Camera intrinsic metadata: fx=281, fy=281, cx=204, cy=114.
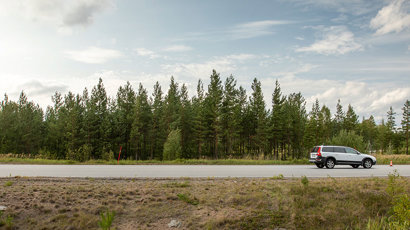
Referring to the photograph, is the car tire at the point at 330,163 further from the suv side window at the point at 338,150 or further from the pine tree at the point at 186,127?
the pine tree at the point at 186,127

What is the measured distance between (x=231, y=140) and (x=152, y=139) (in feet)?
56.6

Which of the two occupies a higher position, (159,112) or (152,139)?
(159,112)

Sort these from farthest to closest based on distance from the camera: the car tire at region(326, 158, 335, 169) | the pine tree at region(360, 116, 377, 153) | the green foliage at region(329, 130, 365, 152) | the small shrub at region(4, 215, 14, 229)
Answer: the pine tree at region(360, 116, 377, 153) → the green foliage at region(329, 130, 365, 152) → the car tire at region(326, 158, 335, 169) → the small shrub at region(4, 215, 14, 229)

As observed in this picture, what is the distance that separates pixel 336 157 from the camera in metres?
21.0

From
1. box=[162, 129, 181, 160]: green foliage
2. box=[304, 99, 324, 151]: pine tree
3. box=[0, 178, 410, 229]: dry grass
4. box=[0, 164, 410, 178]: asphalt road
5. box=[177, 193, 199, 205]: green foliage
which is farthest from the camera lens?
box=[304, 99, 324, 151]: pine tree

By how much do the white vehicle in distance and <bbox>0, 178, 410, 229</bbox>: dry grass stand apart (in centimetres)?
1080

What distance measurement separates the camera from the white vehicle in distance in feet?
68.0

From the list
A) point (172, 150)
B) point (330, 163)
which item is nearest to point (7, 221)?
point (330, 163)

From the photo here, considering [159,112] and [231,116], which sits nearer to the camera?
[231,116]

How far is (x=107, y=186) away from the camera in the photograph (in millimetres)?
9977

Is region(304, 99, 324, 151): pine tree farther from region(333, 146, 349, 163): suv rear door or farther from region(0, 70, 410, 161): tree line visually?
region(333, 146, 349, 163): suv rear door

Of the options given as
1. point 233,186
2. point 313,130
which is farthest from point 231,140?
point 233,186

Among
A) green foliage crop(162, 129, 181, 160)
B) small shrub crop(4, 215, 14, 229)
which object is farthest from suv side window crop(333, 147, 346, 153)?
small shrub crop(4, 215, 14, 229)

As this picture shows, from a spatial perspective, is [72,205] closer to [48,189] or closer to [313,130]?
[48,189]
